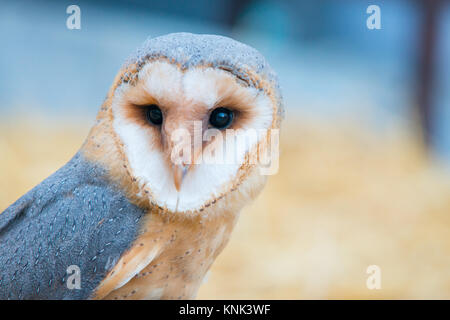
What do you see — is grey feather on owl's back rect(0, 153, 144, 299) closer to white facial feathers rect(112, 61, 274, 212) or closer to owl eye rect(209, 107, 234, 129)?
white facial feathers rect(112, 61, 274, 212)

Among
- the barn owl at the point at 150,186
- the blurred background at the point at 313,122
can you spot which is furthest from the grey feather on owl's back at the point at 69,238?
the blurred background at the point at 313,122

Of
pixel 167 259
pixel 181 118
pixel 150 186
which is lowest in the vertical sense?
pixel 167 259

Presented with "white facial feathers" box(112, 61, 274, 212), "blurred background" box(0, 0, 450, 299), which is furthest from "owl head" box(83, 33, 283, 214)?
"blurred background" box(0, 0, 450, 299)

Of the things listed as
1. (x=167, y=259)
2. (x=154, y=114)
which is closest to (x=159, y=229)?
(x=167, y=259)

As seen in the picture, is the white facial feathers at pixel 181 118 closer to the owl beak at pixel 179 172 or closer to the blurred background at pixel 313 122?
the owl beak at pixel 179 172

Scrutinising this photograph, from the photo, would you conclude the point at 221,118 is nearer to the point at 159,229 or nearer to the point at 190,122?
the point at 190,122

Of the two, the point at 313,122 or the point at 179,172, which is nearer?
the point at 179,172

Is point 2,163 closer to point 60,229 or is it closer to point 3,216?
point 3,216
